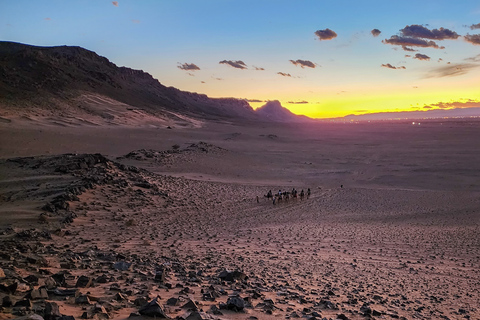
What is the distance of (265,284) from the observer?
7.01 meters

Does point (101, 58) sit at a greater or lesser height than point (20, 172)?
greater

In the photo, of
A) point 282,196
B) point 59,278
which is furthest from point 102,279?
point 282,196

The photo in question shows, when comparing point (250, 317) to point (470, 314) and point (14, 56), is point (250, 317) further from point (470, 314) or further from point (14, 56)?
point (14, 56)

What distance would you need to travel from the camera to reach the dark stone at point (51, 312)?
13.2 feet

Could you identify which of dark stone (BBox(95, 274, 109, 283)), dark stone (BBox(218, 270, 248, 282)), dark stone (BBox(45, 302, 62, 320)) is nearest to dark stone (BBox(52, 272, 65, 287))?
dark stone (BBox(95, 274, 109, 283))

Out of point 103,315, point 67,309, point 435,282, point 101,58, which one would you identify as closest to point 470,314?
point 435,282

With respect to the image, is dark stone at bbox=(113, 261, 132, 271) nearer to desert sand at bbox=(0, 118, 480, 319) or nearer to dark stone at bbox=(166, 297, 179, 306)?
desert sand at bbox=(0, 118, 480, 319)

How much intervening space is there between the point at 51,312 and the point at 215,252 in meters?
5.94

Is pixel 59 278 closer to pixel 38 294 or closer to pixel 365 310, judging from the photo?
pixel 38 294

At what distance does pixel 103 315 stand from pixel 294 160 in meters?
36.4

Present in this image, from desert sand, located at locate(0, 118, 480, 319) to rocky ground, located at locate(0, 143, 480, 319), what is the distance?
0.14 feet

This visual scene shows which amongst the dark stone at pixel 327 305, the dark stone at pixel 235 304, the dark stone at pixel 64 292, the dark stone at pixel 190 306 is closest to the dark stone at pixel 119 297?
the dark stone at pixel 64 292

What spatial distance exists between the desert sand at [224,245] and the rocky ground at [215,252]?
A: 0.04m

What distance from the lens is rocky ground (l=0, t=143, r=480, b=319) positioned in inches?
212
